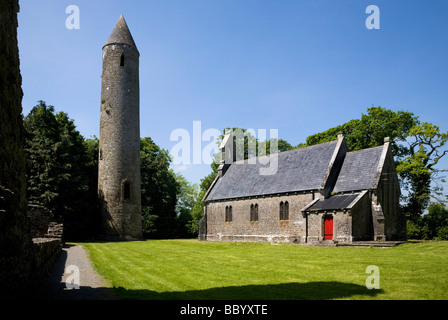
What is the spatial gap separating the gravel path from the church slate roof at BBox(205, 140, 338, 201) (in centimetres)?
2181

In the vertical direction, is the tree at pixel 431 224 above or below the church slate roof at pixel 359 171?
below

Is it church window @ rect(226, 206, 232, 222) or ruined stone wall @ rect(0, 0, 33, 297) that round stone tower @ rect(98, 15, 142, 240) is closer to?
church window @ rect(226, 206, 232, 222)

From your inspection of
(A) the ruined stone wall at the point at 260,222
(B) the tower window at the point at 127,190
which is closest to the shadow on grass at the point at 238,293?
(A) the ruined stone wall at the point at 260,222

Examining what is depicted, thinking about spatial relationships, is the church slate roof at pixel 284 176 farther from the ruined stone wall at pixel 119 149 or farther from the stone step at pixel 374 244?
the ruined stone wall at pixel 119 149

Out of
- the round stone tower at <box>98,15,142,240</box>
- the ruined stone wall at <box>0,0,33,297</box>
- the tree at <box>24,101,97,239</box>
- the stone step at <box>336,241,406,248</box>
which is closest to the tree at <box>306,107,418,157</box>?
the stone step at <box>336,241,406,248</box>

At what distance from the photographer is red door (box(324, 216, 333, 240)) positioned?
92.5ft

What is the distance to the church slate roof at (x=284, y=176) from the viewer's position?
32219 millimetres

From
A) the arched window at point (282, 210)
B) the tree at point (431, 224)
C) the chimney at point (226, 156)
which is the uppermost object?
the chimney at point (226, 156)

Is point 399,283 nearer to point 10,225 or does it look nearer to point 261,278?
point 261,278

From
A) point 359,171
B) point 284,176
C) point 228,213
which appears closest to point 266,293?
point 359,171

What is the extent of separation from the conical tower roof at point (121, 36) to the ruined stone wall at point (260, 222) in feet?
64.0

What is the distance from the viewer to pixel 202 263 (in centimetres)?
1548

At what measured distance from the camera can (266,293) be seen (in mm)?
9172

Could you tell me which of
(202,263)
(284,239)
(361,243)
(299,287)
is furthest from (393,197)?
(299,287)
